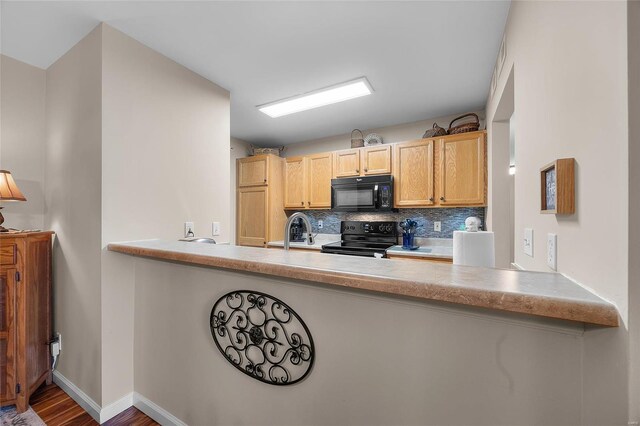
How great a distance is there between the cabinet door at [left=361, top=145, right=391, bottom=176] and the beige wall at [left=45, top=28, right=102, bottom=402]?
273 cm

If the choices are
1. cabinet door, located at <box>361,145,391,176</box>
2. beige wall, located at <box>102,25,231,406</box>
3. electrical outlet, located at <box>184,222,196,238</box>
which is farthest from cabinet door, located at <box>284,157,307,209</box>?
electrical outlet, located at <box>184,222,196,238</box>

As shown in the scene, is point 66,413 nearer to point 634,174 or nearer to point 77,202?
point 77,202

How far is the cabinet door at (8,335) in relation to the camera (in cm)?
173

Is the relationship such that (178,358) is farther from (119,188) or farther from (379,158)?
(379,158)

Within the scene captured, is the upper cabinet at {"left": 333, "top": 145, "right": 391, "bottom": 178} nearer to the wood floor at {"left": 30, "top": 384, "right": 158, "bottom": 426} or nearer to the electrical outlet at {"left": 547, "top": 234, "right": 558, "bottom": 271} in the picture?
the electrical outlet at {"left": 547, "top": 234, "right": 558, "bottom": 271}

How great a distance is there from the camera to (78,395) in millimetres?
1852

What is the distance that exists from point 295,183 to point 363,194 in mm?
1117

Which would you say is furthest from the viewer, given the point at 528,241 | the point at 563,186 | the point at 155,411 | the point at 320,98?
the point at 320,98

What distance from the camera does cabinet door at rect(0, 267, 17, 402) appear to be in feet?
5.66

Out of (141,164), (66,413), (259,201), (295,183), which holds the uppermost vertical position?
(295,183)

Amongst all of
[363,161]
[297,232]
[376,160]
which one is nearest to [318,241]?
[297,232]

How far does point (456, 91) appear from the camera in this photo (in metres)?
2.68

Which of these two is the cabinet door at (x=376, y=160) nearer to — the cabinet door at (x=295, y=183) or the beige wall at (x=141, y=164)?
the cabinet door at (x=295, y=183)

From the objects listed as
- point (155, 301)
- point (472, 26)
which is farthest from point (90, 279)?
point (472, 26)
